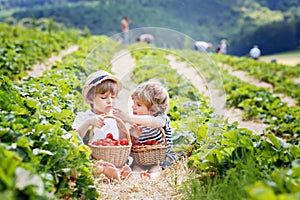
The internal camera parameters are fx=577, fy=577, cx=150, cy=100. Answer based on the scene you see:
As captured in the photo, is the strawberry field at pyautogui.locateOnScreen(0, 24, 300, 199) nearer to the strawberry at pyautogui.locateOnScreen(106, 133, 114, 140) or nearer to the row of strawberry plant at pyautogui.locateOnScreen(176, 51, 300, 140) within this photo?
the strawberry at pyautogui.locateOnScreen(106, 133, 114, 140)

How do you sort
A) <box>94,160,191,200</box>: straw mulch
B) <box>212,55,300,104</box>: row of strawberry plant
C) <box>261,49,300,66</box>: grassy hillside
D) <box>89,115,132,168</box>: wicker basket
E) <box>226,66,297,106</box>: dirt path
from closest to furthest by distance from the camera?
<box>94,160,191,200</box>: straw mulch
<box>89,115,132,168</box>: wicker basket
<box>226,66,297,106</box>: dirt path
<box>212,55,300,104</box>: row of strawberry plant
<box>261,49,300,66</box>: grassy hillside

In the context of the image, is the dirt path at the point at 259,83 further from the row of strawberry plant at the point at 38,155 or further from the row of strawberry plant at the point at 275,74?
the row of strawberry plant at the point at 38,155

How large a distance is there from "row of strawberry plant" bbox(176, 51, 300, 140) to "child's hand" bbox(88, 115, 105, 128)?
1.73 metres

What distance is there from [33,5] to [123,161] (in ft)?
158

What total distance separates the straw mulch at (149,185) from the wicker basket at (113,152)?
163 mm

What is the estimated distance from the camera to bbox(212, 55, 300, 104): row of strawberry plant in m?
11.8

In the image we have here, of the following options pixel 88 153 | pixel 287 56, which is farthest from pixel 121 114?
pixel 287 56

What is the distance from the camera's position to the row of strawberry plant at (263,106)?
7000 millimetres

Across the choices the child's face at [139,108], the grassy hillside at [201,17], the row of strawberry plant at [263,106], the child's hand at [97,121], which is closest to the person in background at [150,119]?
the child's face at [139,108]

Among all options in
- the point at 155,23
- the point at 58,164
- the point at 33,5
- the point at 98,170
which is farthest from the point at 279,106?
the point at 33,5

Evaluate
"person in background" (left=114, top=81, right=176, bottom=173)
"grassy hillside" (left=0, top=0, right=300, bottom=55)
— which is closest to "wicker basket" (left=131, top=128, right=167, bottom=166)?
"person in background" (left=114, top=81, right=176, bottom=173)

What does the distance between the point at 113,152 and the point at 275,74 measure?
412 inches

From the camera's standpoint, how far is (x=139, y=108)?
473 centimetres

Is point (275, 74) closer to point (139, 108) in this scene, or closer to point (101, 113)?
point (139, 108)
